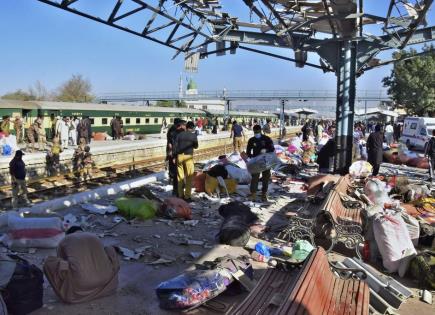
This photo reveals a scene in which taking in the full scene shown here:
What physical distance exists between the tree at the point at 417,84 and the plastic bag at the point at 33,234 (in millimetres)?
38240

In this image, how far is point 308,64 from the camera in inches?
521

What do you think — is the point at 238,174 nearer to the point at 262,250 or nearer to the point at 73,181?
the point at 262,250

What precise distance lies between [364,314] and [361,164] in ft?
29.7

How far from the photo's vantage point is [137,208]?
25.2 feet

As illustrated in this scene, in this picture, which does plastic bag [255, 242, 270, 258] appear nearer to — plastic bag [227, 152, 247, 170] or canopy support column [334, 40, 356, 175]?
canopy support column [334, 40, 356, 175]

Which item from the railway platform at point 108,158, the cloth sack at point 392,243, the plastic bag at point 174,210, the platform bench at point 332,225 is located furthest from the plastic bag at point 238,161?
the cloth sack at point 392,243

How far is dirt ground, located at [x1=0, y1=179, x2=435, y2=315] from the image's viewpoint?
4.33m

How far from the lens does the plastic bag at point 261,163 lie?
918 cm

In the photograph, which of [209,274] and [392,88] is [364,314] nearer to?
[209,274]

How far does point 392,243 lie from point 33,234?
4613 mm

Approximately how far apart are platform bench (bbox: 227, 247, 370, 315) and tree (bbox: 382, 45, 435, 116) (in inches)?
1508

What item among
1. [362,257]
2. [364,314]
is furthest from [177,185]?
[364,314]

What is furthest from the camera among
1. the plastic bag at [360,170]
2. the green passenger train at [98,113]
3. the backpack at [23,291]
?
the green passenger train at [98,113]

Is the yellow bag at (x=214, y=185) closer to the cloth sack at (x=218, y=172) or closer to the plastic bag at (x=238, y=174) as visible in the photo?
the cloth sack at (x=218, y=172)
